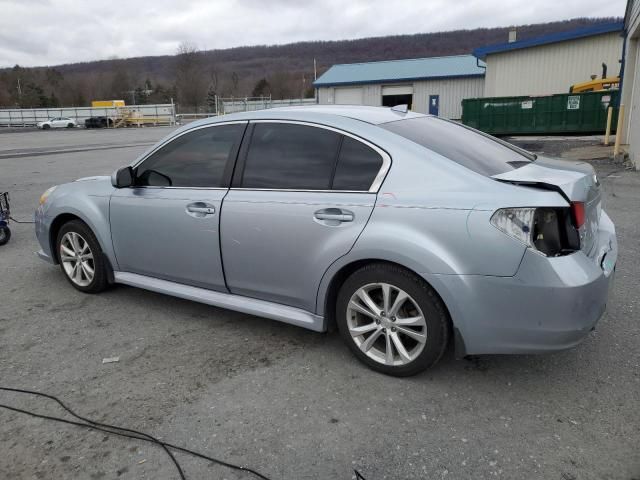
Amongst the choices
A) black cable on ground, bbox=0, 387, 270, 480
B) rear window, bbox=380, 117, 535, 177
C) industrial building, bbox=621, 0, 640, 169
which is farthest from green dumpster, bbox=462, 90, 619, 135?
black cable on ground, bbox=0, 387, 270, 480

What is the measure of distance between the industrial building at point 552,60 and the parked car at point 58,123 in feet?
147

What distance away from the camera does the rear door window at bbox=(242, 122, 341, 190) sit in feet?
11.2

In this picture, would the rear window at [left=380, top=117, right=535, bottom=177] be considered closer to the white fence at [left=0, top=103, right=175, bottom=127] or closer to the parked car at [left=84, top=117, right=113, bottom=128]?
the parked car at [left=84, top=117, right=113, bottom=128]

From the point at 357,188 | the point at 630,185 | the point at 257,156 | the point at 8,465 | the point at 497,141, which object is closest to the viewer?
the point at 8,465

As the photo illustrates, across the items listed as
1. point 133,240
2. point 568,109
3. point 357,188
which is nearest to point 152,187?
point 133,240

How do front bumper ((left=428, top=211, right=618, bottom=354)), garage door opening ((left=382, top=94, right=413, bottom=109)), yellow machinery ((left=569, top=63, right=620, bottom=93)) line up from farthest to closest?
garage door opening ((left=382, top=94, right=413, bottom=109)), yellow machinery ((left=569, top=63, right=620, bottom=93)), front bumper ((left=428, top=211, right=618, bottom=354))

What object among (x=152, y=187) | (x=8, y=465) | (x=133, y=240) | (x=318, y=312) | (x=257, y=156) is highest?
(x=257, y=156)

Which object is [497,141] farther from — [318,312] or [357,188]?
[318,312]

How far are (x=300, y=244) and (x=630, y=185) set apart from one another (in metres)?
9.23

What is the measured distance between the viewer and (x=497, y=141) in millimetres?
4023

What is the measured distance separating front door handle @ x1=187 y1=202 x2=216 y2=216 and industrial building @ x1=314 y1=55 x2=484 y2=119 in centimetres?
3873

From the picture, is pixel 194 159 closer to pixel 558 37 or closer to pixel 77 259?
pixel 77 259

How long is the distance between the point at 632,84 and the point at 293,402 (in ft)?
55.0

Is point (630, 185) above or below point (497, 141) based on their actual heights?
below
